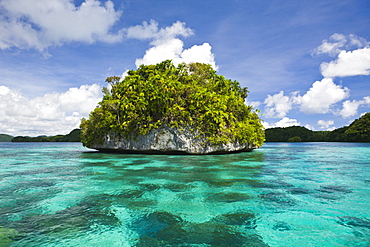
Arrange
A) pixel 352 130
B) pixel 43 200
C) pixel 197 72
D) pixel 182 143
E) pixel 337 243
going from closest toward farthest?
pixel 337 243 → pixel 43 200 → pixel 182 143 → pixel 197 72 → pixel 352 130

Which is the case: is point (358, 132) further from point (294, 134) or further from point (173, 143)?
point (173, 143)

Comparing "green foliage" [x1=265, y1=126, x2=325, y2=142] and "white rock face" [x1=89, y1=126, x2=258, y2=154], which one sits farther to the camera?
"green foliage" [x1=265, y1=126, x2=325, y2=142]

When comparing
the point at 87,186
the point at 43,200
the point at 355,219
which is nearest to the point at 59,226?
the point at 43,200

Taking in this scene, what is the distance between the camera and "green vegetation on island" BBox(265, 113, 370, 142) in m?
80.3

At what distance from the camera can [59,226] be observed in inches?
215

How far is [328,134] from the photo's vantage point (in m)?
100

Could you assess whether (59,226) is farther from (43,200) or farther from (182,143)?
(182,143)

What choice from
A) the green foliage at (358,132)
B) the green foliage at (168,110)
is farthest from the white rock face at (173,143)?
the green foliage at (358,132)

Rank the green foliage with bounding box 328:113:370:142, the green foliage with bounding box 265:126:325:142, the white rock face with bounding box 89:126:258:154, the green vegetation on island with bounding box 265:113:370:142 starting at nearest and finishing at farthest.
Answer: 1. the white rock face with bounding box 89:126:258:154
2. the green foliage with bounding box 328:113:370:142
3. the green vegetation on island with bounding box 265:113:370:142
4. the green foliage with bounding box 265:126:325:142

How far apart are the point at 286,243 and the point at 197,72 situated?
132 ft

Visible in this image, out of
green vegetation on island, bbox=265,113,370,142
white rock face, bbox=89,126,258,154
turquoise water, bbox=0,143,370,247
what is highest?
green vegetation on island, bbox=265,113,370,142

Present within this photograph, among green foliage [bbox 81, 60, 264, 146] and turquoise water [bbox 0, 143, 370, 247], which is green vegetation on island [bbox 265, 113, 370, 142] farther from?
turquoise water [bbox 0, 143, 370, 247]

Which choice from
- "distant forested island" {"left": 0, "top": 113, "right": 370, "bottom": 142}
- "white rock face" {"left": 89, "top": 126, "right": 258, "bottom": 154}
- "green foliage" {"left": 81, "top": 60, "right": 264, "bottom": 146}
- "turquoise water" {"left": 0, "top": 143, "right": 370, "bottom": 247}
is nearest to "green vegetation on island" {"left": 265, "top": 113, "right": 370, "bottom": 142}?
"distant forested island" {"left": 0, "top": 113, "right": 370, "bottom": 142}

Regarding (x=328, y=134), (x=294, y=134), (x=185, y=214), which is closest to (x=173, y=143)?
(x=185, y=214)
